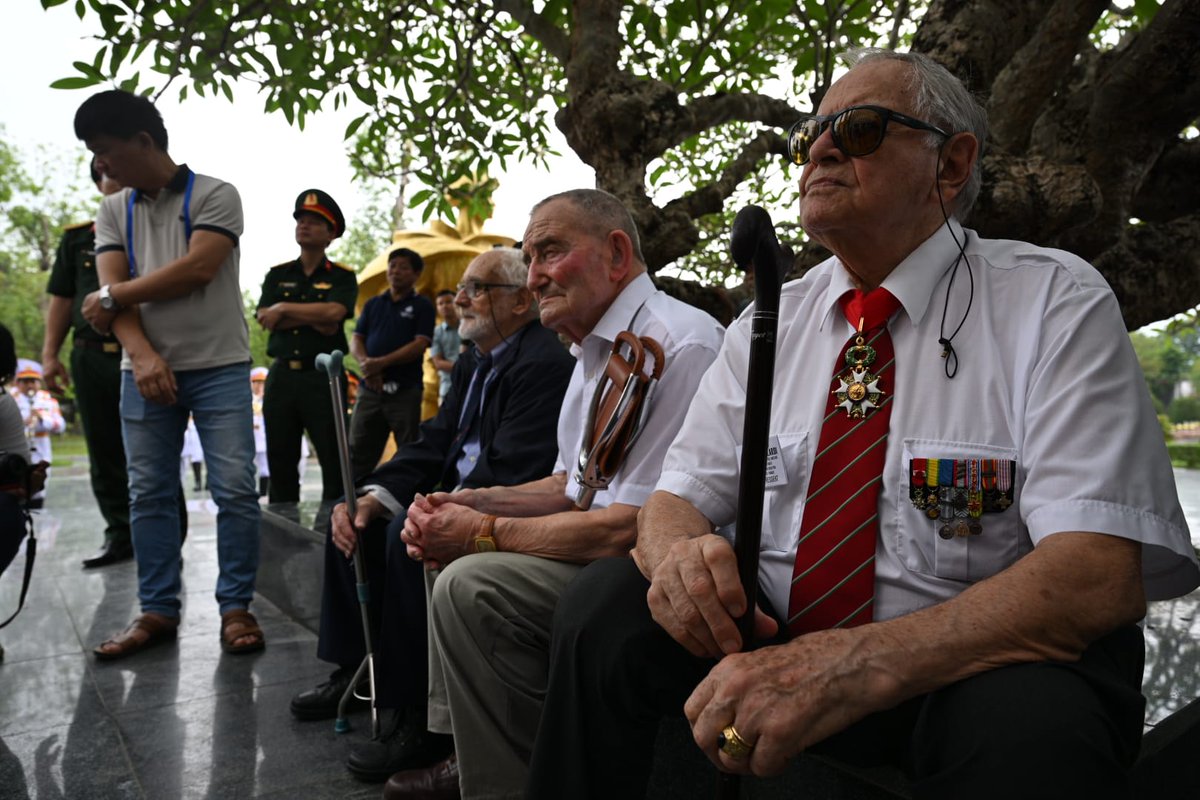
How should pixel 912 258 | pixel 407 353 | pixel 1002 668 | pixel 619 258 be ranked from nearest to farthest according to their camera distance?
pixel 1002 668 < pixel 912 258 < pixel 619 258 < pixel 407 353

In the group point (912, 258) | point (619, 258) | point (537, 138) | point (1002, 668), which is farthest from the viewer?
point (537, 138)

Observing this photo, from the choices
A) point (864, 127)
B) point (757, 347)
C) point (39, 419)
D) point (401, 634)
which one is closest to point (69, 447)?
point (39, 419)

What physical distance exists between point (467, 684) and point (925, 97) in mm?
1800

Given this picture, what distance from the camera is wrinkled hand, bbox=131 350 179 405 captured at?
160 inches

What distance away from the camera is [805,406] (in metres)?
1.96

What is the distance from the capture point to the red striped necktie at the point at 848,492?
1.73 meters

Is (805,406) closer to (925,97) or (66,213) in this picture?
(925,97)

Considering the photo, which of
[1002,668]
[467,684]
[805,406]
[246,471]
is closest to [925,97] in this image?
[805,406]

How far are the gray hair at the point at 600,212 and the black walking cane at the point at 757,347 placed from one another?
1631 millimetres

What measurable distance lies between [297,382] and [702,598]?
5.06m

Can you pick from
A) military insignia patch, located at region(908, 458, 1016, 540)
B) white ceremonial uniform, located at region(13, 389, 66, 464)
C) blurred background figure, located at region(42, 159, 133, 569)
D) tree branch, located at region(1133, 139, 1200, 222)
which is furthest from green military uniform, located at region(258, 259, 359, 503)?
white ceremonial uniform, located at region(13, 389, 66, 464)

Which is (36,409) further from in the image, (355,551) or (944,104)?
(944,104)

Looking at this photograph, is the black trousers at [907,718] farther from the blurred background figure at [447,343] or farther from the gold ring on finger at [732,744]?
the blurred background figure at [447,343]

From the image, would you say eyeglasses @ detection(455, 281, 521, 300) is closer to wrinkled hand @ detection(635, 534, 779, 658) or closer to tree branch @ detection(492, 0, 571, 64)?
wrinkled hand @ detection(635, 534, 779, 658)
